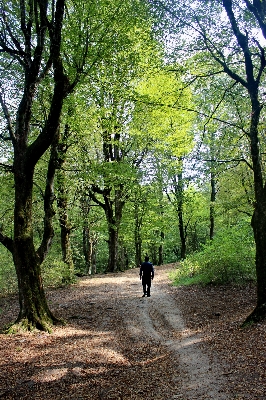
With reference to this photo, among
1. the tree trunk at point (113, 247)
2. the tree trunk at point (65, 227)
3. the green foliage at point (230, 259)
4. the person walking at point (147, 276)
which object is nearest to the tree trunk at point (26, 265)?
the person walking at point (147, 276)

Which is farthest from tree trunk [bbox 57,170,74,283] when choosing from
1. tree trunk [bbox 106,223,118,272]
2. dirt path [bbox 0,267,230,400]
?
dirt path [bbox 0,267,230,400]

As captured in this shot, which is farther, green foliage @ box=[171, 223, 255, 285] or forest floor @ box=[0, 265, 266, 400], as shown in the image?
green foliage @ box=[171, 223, 255, 285]

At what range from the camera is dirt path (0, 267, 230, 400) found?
18.3 feet

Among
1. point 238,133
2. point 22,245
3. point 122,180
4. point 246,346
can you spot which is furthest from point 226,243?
point 22,245

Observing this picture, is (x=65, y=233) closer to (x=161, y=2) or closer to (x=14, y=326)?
(x=14, y=326)

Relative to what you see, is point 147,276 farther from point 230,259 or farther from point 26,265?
point 26,265

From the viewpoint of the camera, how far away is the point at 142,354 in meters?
7.56

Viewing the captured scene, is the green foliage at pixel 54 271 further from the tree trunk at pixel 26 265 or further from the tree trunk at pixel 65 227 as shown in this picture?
the tree trunk at pixel 26 265

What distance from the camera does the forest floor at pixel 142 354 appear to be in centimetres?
552

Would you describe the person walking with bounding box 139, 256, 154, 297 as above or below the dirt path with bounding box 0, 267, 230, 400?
above

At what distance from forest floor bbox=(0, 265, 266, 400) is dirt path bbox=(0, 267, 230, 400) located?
0.06ft

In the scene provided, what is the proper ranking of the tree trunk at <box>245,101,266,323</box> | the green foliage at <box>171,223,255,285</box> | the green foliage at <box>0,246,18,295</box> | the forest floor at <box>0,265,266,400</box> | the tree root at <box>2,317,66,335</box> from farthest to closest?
1. the green foliage at <box>0,246,18,295</box>
2. the green foliage at <box>171,223,255,285</box>
3. the tree root at <box>2,317,66,335</box>
4. the tree trunk at <box>245,101,266,323</box>
5. the forest floor at <box>0,265,266,400</box>

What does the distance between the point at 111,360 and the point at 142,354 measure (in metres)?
0.88

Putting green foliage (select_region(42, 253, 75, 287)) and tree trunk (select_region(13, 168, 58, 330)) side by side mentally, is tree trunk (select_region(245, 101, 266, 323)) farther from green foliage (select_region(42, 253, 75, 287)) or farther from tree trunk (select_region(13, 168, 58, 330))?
green foliage (select_region(42, 253, 75, 287))
